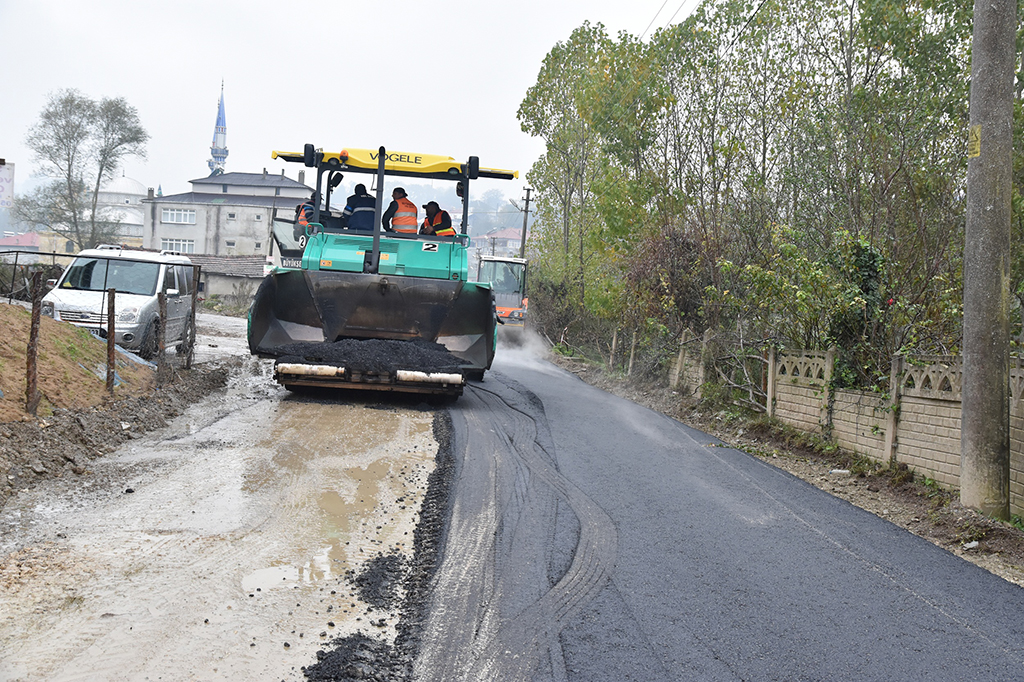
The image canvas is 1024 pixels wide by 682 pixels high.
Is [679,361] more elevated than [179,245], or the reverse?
[179,245]

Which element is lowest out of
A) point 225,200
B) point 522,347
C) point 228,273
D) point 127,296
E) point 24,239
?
point 522,347

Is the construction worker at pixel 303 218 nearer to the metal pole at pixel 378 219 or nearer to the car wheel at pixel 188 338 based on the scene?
the metal pole at pixel 378 219

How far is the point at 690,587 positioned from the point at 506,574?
111 cm

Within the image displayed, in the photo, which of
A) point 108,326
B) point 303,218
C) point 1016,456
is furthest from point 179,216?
point 1016,456

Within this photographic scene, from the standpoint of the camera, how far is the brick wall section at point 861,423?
8.72m

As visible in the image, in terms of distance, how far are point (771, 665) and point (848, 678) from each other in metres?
0.35

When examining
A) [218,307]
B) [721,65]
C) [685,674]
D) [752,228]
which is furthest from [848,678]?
[218,307]

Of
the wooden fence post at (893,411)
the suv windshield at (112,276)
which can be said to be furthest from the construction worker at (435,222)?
the wooden fence post at (893,411)

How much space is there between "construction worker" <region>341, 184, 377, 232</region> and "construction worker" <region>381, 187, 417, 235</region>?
237mm

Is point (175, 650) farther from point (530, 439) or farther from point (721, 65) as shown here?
point (721, 65)

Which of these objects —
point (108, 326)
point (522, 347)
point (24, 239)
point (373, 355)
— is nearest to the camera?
point (108, 326)

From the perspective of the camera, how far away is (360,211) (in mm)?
12773

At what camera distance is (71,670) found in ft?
11.6

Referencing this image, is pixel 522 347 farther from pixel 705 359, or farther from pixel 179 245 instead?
pixel 179 245
